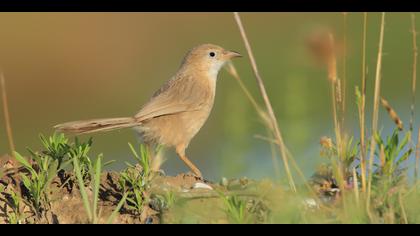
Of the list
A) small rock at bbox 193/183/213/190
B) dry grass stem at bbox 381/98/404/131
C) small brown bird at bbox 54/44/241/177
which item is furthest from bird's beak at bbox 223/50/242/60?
dry grass stem at bbox 381/98/404/131

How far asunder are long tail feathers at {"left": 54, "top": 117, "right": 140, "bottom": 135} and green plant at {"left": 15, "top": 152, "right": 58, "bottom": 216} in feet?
2.29

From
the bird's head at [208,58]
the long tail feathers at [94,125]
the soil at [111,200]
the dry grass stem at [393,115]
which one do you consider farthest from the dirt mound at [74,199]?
the bird's head at [208,58]

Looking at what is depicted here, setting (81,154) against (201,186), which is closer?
(81,154)

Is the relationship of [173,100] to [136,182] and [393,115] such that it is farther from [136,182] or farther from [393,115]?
[393,115]

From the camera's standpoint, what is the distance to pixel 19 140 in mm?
9539

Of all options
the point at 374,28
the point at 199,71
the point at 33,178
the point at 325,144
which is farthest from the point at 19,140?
the point at 374,28

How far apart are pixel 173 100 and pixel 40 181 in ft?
8.23

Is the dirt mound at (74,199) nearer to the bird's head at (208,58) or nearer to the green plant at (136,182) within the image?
the green plant at (136,182)

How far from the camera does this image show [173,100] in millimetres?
7246

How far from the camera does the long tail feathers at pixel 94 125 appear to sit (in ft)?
19.6

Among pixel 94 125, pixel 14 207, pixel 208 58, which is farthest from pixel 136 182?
pixel 208 58

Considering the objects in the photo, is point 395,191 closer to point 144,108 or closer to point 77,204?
point 77,204

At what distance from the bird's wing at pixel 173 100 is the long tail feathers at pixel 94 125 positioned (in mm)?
160

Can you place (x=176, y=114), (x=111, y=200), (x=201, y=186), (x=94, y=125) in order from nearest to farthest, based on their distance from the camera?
(x=111, y=200)
(x=201, y=186)
(x=94, y=125)
(x=176, y=114)
